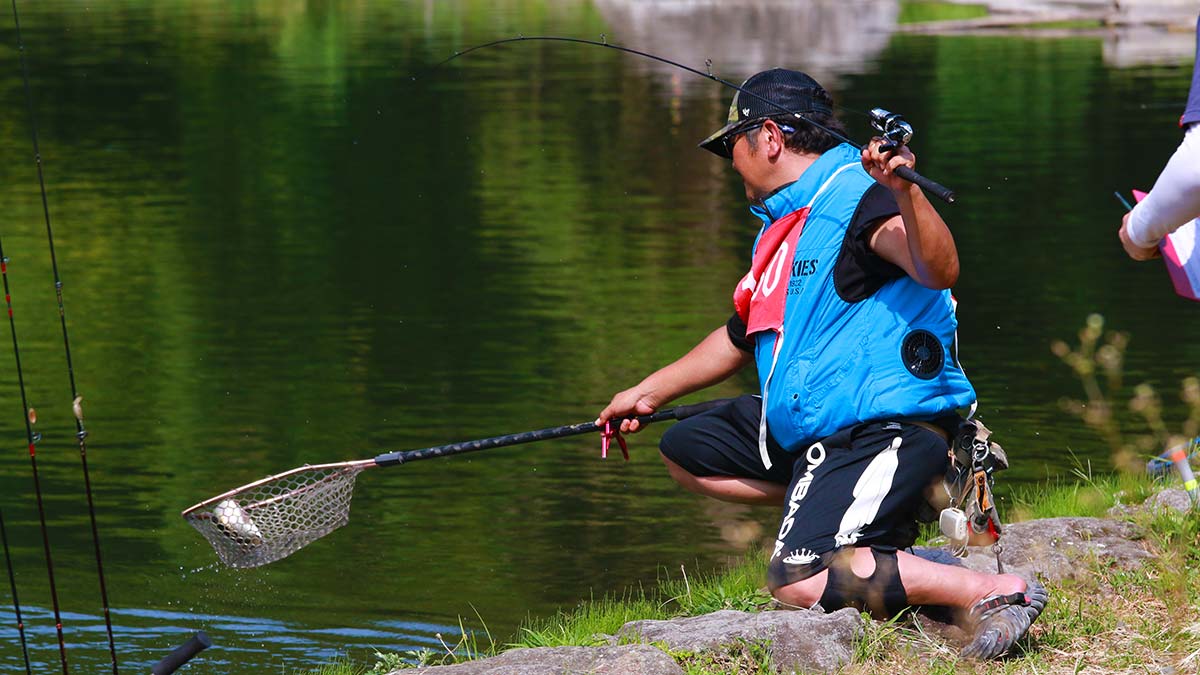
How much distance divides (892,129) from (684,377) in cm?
120

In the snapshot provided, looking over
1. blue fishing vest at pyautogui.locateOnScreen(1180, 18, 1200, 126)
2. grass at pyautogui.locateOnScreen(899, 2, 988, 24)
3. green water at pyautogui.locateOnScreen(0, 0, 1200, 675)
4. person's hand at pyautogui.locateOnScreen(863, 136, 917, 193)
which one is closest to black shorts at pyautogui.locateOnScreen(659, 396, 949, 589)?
person's hand at pyautogui.locateOnScreen(863, 136, 917, 193)

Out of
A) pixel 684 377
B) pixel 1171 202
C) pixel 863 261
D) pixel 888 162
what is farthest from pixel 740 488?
pixel 1171 202

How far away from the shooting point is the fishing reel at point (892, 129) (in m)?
3.74

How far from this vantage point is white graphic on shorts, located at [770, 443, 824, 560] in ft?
13.4

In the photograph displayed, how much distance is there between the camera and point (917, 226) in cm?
377

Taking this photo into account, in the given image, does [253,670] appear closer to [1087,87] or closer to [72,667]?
[72,667]

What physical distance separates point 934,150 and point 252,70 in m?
12.8

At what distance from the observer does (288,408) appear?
29.1 ft

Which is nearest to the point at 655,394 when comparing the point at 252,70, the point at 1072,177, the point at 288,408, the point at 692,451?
the point at 692,451

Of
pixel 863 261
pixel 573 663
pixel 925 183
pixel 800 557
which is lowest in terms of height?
pixel 573 663

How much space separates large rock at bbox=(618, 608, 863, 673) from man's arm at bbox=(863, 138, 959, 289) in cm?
83

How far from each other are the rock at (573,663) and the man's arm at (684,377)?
916 mm

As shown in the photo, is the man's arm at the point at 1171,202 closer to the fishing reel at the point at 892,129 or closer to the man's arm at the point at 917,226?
the man's arm at the point at 917,226

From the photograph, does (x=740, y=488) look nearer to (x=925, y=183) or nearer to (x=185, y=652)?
(x=925, y=183)
